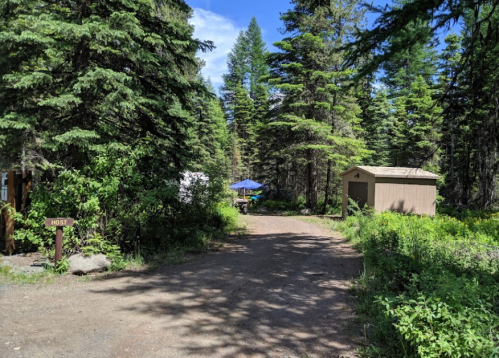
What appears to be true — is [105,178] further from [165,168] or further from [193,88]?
[193,88]

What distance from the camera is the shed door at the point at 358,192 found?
19634 mm

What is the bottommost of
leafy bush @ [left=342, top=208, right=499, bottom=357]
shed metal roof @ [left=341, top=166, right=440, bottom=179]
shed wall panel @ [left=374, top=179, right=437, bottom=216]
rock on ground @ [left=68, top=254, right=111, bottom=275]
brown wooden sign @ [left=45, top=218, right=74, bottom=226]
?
rock on ground @ [left=68, top=254, right=111, bottom=275]

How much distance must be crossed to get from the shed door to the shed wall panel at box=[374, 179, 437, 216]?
323 cm

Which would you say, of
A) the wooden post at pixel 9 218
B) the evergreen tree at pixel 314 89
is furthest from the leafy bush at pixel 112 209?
the evergreen tree at pixel 314 89

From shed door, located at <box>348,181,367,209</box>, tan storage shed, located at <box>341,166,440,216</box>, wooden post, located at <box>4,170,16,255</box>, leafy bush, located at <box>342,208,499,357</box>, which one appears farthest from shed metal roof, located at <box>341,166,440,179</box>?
wooden post, located at <box>4,170,16,255</box>

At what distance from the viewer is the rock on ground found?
657cm

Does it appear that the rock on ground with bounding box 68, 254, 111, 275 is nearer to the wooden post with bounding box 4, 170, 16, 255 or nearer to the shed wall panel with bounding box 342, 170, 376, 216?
the wooden post with bounding box 4, 170, 16, 255

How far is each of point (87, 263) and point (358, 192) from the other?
1675 centimetres

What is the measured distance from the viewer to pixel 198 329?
404 centimetres

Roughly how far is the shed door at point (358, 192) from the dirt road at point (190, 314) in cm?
1291

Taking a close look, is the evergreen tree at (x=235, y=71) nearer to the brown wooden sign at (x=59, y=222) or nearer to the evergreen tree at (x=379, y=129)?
the evergreen tree at (x=379, y=129)

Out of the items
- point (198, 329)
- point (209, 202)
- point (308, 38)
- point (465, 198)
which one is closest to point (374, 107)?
point (465, 198)

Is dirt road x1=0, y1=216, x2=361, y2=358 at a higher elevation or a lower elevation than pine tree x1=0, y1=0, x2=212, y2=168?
lower

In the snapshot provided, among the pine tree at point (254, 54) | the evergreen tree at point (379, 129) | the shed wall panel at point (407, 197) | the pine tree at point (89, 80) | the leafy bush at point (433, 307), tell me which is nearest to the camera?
the leafy bush at point (433, 307)
